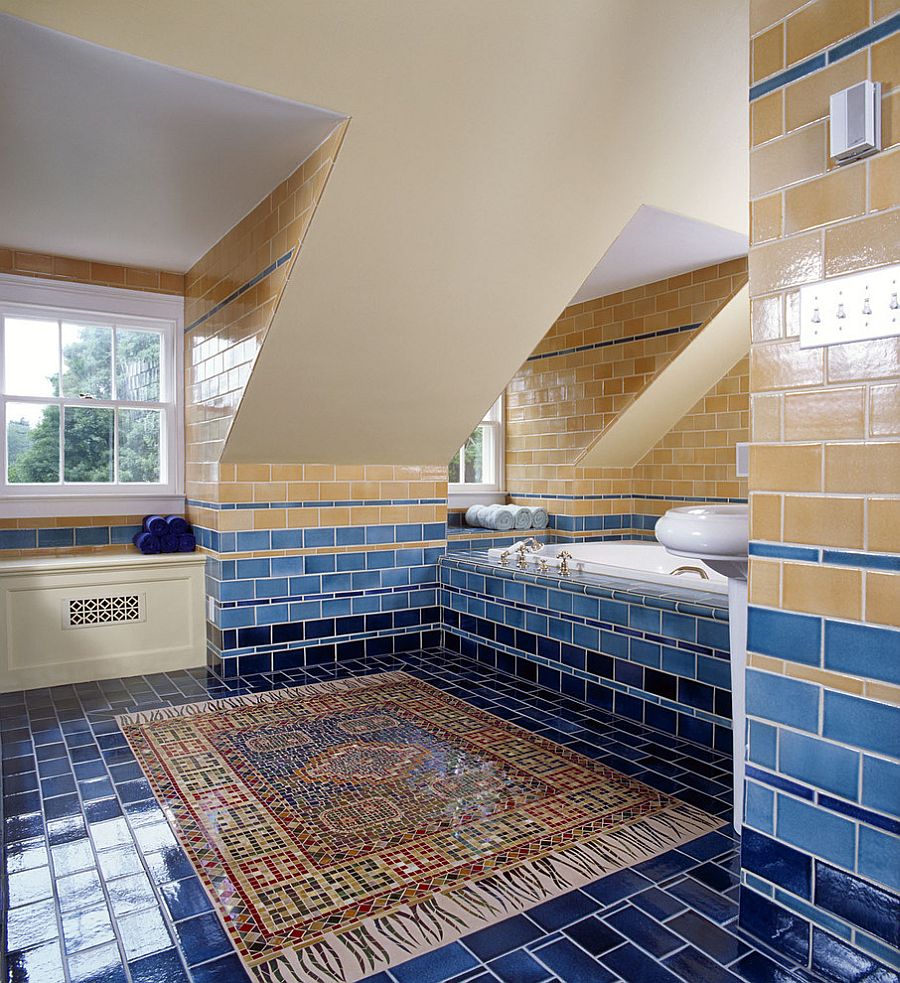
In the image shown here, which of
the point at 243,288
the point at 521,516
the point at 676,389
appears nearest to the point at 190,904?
the point at 243,288

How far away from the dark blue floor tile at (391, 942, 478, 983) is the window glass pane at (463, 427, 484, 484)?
14.6 ft

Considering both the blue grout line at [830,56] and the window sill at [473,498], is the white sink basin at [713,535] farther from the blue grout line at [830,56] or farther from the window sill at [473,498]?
the window sill at [473,498]

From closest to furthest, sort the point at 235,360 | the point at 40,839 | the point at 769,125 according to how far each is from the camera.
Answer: the point at 769,125 → the point at 40,839 → the point at 235,360

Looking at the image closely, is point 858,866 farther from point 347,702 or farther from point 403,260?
point 403,260

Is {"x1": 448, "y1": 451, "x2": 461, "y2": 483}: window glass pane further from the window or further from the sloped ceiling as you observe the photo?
the sloped ceiling

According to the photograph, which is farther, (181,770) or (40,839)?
(181,770)

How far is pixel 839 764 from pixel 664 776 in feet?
3.95

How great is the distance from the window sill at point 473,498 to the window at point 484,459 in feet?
0.11

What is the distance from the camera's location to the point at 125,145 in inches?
120

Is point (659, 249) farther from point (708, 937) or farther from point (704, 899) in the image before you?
point (708, 937)

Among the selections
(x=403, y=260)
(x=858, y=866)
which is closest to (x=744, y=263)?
(x=403, y=260)

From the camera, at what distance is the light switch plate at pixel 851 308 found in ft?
5.19

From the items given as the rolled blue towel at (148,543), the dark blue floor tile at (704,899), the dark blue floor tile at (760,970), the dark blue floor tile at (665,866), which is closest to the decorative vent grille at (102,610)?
the rolled blue towel at (148,543)

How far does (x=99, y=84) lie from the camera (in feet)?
8.52
